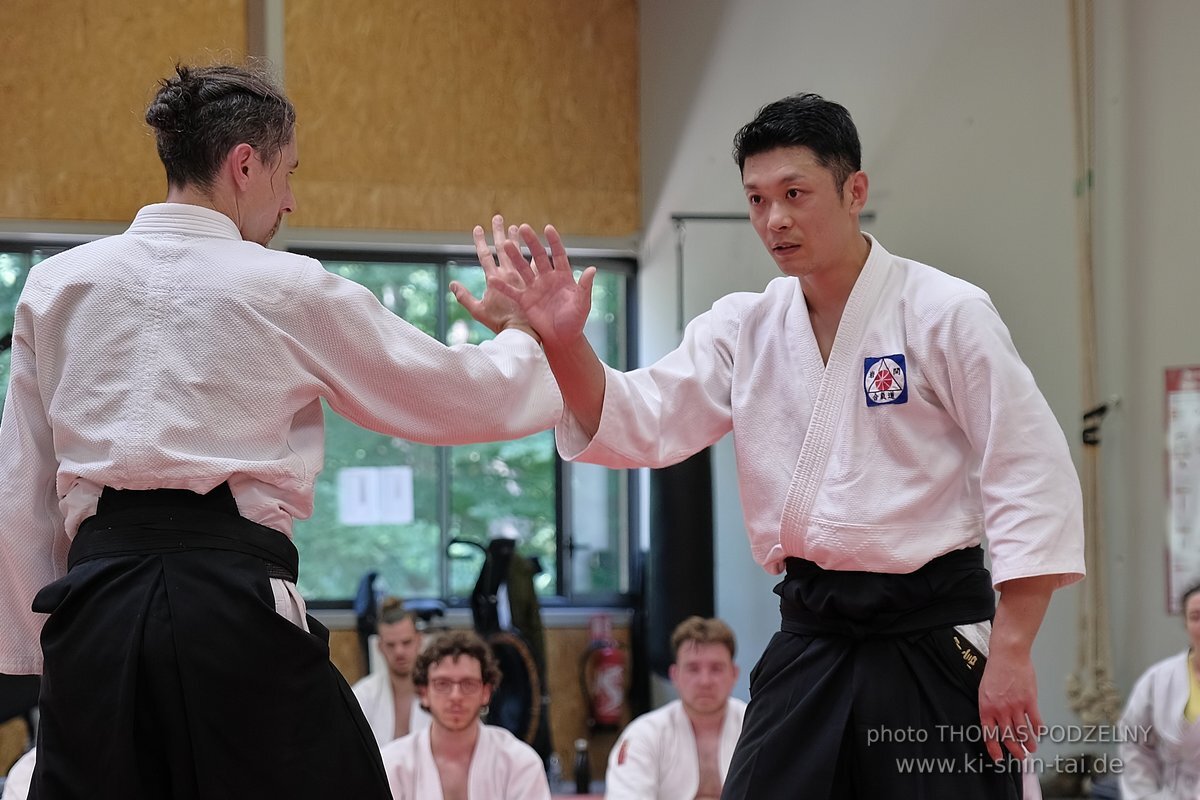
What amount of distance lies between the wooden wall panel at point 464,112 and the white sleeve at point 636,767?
3.39 meters

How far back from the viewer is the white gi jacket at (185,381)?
5.90 ft

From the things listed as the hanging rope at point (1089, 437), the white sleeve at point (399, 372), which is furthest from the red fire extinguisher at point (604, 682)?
the white sleeve at point (399, 372)

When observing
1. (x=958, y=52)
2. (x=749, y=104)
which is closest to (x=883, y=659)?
(x=958, y=52)

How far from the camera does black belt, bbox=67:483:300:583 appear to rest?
5.91ft

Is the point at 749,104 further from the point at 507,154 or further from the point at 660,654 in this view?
the point at 660,654

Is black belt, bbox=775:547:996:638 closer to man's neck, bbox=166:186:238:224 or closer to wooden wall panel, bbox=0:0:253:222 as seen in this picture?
man's neck, bbox=166:186:238:224

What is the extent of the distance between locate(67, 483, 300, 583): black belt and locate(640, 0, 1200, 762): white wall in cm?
341

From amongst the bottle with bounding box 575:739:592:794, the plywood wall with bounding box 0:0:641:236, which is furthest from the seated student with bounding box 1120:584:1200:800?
the plywood wall with bounding box 0:0:641:236

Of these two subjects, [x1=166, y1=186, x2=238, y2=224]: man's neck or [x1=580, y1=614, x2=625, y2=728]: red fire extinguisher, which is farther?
[x1=580, y1=614, x2=625, y2=728]: red fire extinguisher

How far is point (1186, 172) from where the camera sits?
4223 millimetres

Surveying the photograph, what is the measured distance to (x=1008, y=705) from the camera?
78.2 inches

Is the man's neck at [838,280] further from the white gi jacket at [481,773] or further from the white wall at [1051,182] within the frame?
the white gi jacket at [481,773]

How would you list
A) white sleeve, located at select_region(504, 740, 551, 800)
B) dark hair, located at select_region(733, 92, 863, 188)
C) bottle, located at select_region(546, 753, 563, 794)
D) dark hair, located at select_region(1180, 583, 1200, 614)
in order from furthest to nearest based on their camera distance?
bottle, located at select_region(546, 753, 563, 794)
white sleeve, located at select_region(504, 740, 551, 800)
dark hair, located at select_region(1180, 583, 1200, 614)
dark hair, located at select_region(733, 92, 863, 188)

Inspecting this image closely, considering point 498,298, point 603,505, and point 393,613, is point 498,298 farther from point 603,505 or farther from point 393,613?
point 603,505
